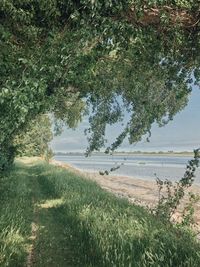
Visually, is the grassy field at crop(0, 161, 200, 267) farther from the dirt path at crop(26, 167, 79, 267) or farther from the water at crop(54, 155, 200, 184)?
the water at crop(54, 155, 200, 184)

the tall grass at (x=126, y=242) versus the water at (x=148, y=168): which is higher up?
the water at (x=148, y=168)

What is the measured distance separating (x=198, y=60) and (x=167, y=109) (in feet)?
42.4

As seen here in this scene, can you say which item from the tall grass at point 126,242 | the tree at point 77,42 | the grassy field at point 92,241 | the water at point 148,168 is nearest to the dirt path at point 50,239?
the grassy field at point 92,241

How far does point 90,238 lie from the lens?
1201 centimetres

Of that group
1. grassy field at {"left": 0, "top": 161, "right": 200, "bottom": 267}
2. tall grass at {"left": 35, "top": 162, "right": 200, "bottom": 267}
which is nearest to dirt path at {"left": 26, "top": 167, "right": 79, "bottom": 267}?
grassy field at {"left": 0, "top": 161, "right": 200, "bottom": 267}

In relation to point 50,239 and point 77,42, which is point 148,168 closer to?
point 50,239

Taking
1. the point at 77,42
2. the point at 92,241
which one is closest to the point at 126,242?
the point at 92,241

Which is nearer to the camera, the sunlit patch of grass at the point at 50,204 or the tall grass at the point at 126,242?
the tall grass at the point at 126,242

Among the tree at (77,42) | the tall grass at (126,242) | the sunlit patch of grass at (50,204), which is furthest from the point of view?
the sunlit patch of grass at (50,204)

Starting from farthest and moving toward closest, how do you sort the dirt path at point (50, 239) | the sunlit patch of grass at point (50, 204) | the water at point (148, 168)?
the water at point (148, 168), the sunlit patch of grass at point (50, 204), the dirt path at point (50, 239)

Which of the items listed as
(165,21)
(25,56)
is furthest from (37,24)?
(165,21)

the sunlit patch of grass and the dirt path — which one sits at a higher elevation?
the sunlit patch of grass

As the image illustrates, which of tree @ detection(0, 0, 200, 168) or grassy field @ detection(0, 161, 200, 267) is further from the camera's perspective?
grassy field @ detection(0, 161, 200, 267)

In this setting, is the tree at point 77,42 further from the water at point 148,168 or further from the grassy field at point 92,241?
the water at point 148,168
